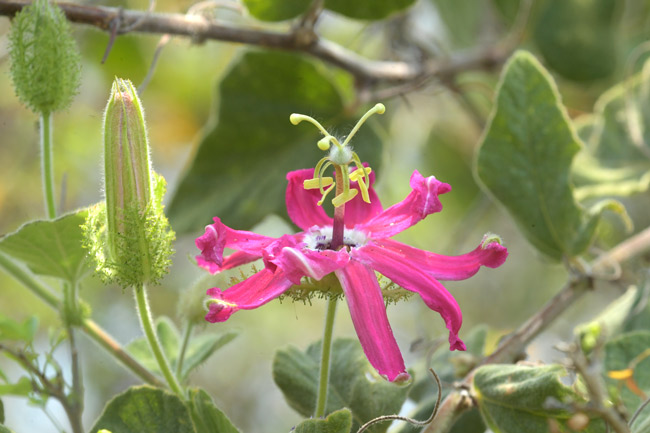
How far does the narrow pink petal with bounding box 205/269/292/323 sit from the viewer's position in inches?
29.3

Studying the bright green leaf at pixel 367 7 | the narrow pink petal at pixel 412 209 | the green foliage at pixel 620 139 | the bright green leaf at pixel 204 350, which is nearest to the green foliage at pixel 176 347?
the bright green leaf at pixel 204 350

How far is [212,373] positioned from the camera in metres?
2.44

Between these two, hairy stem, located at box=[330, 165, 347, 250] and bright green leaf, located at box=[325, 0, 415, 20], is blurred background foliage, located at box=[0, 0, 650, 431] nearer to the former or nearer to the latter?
bright green leaf, located at box=[325, 0, 415, 20]

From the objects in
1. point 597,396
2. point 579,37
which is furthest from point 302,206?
point 579,37

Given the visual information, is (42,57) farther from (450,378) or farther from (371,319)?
(450,378)

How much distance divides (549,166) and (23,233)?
65cm

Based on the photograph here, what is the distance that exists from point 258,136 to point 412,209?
0.61m

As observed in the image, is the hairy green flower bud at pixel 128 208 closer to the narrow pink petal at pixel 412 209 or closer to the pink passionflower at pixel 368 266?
the pink passionflower at pixel 368 266

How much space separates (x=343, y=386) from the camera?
3.17 feet

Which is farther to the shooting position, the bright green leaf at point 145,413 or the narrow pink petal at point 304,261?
the bright green leaf at point 145,413

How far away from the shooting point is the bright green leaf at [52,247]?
85cm

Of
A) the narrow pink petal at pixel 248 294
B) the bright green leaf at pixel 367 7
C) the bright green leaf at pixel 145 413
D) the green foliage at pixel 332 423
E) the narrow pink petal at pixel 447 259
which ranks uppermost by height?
the bright green leaf at pixel 367 7

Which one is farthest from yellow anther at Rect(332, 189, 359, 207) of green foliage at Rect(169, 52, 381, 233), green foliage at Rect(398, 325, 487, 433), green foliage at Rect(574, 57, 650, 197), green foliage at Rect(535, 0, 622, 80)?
green foliage at Rect(535, 0, 622, 80)

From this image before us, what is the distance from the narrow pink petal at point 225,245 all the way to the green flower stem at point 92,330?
17cm
